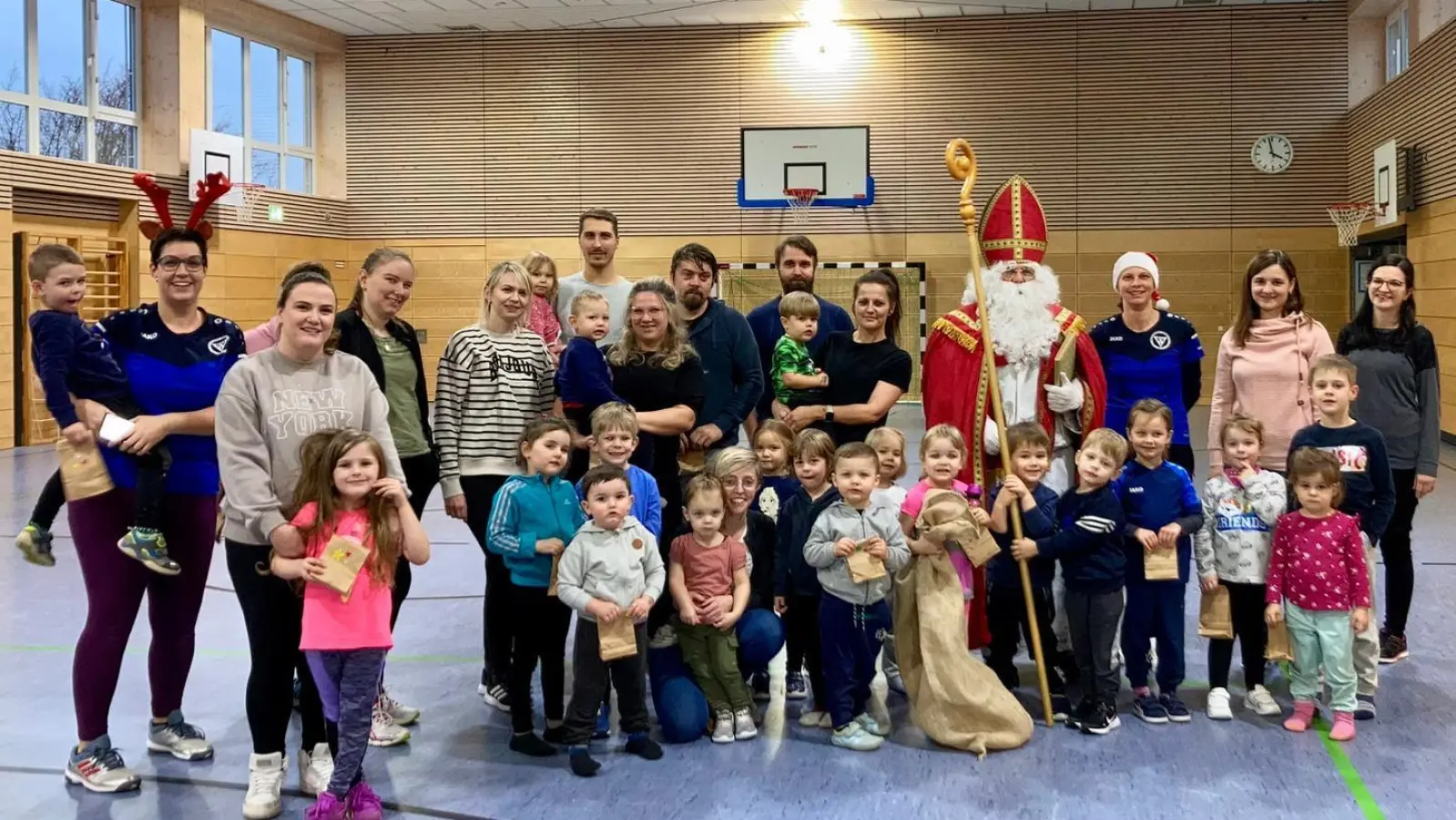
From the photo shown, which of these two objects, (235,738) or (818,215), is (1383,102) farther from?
(235,738)

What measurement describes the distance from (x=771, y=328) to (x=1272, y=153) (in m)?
12.7

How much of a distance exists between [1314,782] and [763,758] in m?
1.64

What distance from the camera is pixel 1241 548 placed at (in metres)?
4.14

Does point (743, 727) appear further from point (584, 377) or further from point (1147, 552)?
point (1147, 552)

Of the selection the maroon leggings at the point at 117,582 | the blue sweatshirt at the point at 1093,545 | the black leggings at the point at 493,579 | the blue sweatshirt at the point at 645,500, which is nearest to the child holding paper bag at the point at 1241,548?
the blue sweatshirt at the point at 1093,545

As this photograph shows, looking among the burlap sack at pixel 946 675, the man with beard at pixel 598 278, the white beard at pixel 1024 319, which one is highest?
the man with beard at pixel 598 278

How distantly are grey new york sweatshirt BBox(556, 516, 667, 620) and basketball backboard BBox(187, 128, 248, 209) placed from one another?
1184 centimetres

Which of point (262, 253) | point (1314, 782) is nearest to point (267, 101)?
point (262, 253)

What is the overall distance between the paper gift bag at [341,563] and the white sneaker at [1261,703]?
120 inches

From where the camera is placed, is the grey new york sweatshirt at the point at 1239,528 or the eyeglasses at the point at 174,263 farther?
the grey new york sweatshirt at the point at 1239,528

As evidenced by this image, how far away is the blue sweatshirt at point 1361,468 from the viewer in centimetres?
422

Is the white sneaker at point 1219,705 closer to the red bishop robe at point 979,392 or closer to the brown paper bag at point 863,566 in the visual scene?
the red bishop robe at point 979,392

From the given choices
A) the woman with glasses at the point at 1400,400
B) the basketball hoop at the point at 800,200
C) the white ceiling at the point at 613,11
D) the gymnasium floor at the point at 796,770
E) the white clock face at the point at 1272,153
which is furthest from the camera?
the basketball hoop at the point at 800,200

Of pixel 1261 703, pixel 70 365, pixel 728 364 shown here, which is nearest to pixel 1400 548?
pixel 1261 703
